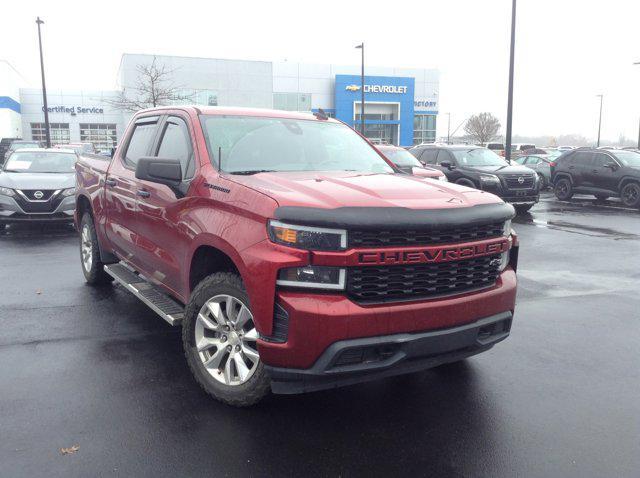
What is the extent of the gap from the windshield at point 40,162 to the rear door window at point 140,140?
24.4 feet

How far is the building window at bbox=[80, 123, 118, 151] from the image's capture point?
58.9 m

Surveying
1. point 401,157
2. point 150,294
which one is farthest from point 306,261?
point 401,157

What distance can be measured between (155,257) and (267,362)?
1.83 m

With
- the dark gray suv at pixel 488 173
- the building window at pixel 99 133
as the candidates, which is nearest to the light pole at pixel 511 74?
the dark gray suv at pixel 488 173

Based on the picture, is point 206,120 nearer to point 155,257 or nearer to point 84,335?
point 155,257

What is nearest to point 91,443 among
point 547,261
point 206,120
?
point 206,120

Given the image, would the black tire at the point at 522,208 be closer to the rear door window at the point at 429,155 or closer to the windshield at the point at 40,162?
the rear door window at the point at 429,155

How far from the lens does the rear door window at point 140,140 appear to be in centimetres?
514

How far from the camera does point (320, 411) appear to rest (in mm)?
3662

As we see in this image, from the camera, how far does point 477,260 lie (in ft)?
11.5

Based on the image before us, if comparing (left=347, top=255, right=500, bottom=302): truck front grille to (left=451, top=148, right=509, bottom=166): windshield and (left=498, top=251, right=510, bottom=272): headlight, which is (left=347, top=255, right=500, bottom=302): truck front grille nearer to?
(left=498, top=251, right=510, bottom=272): headlight

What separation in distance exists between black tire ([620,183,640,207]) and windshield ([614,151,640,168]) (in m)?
0.70

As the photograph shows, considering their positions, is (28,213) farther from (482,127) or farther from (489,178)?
(482,127)

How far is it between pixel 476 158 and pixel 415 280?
535 inches
